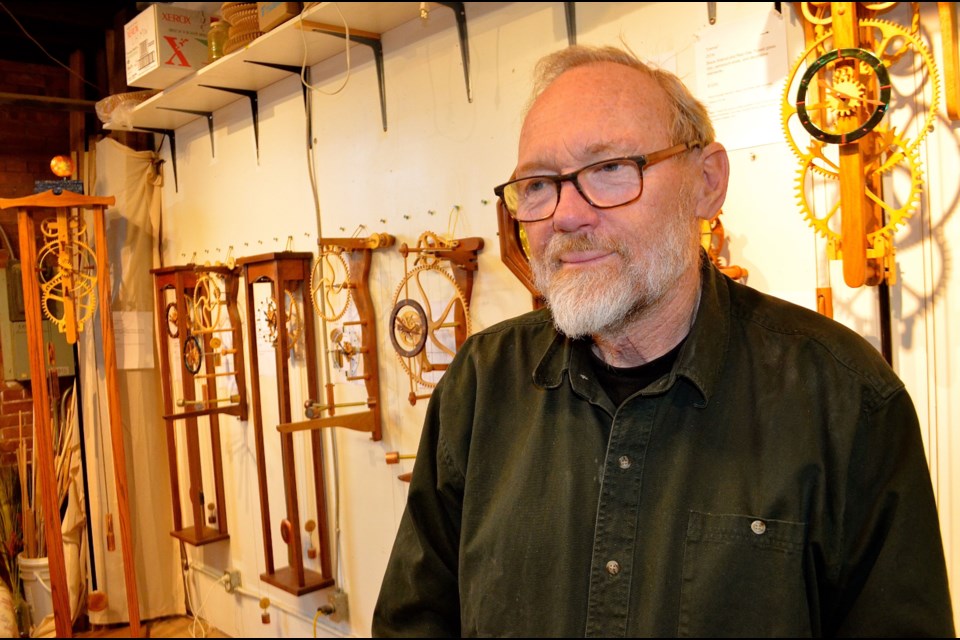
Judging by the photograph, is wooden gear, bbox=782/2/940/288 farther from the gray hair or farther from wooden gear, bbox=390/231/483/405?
wooden gear, bbox=390/231/483/405

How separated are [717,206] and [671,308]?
20 centimetres

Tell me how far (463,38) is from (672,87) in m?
1.17

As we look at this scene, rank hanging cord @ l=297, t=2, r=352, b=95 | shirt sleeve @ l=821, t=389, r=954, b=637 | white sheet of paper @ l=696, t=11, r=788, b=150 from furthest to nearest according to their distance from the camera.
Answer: hanging cord @ l=297, t=2, r=352, b=95, white sheet of paper @ l=696, t=11, r=788, b=150, shirt sleeve @ l=821, t=389, r=954, b=637

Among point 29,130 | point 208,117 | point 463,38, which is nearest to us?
point 29,130

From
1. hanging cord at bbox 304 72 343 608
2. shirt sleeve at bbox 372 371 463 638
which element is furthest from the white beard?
hanging cord at bbox 304 72 343 608

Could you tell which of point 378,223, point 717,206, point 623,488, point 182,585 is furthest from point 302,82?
point 623,488

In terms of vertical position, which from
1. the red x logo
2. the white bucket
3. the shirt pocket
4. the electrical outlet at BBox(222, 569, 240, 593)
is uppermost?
the red x logo

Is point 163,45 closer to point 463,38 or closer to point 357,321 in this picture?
point 463,38

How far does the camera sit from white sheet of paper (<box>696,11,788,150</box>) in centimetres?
151

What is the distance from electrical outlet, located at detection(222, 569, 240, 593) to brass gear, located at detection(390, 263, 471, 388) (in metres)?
0.97

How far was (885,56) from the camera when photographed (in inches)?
52.9

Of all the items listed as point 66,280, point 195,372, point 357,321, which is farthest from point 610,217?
point 195,372

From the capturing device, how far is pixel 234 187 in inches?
95.3

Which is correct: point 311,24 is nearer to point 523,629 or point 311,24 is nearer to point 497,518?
point 497,518
